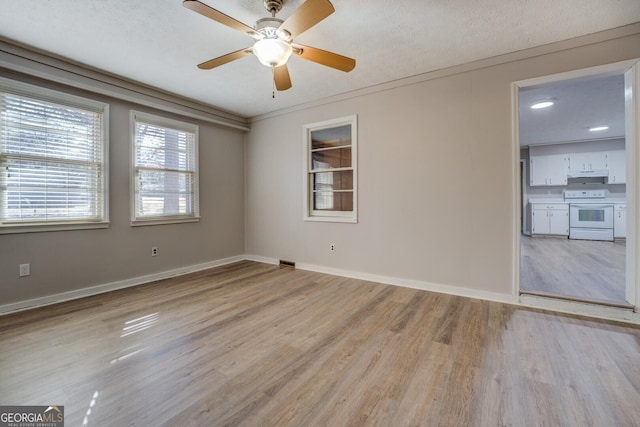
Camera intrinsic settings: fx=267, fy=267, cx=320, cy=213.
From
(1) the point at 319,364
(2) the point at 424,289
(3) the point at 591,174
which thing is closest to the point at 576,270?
(2) the point at 424,289

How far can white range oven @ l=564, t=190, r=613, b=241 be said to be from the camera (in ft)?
21.3

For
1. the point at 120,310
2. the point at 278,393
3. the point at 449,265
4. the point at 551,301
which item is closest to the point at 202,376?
the point at 278,393

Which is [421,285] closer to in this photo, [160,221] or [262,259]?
[262,259]

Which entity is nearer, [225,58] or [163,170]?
[225,58]

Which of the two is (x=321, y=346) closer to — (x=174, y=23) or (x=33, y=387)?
(x=33, y=387)

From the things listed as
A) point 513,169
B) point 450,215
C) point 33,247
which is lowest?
point 33,247

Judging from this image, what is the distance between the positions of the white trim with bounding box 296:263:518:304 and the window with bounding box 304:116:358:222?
79 cm

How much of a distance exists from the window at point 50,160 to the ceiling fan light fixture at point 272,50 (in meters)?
2.49

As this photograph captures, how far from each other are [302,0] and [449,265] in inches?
121

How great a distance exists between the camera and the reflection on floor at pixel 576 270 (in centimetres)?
295

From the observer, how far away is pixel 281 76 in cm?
248

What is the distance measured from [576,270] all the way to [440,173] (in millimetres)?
2684

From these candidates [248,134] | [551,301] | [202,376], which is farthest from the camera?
[248,134]

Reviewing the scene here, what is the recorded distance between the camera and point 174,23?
2330 mm
